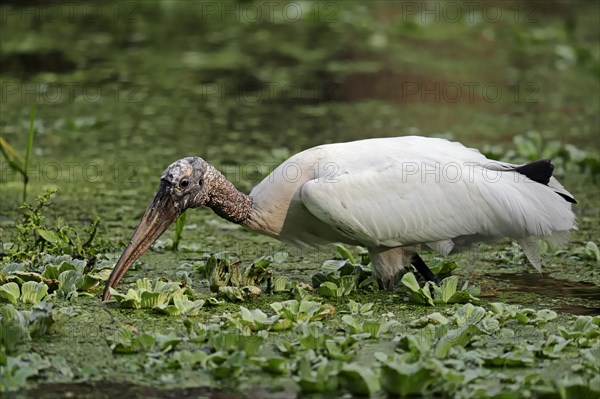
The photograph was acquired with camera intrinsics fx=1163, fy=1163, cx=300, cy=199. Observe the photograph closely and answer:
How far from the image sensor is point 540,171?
7367 mm

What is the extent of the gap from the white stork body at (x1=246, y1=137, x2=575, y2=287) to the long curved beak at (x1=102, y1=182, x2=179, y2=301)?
57 cm

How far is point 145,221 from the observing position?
7.25 meters

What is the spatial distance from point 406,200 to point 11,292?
2.47 metres

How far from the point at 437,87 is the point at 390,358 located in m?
9.65

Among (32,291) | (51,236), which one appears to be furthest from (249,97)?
(32,291)

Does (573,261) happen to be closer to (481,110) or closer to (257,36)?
(481,110)

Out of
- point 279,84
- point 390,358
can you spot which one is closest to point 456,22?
point 279,84

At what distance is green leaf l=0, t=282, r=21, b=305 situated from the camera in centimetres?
682

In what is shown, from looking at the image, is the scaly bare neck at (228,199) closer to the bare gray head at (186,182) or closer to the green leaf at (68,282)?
the bare gray head at (186,182)

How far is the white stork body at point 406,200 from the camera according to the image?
23.5 feet

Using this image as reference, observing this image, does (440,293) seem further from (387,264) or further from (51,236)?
(51,236)

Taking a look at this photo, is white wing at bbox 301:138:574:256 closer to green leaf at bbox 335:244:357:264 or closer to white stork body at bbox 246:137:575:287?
white stork body at bbox 246:137:575:287

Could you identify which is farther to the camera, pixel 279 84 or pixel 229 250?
pixel 279 84

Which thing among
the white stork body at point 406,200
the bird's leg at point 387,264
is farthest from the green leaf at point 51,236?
the bird's leg at point 387,264
